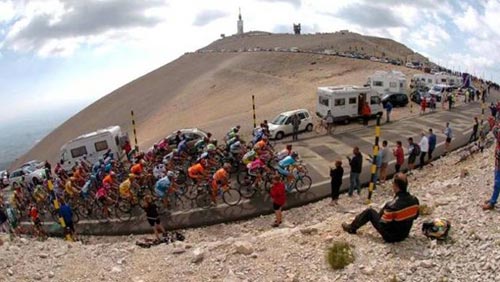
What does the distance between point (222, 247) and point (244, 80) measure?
5403 centimetres

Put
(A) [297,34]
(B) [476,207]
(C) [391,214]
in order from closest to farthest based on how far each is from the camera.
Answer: (C) [391,214] < (B) [476,207] < (A) [297,34]

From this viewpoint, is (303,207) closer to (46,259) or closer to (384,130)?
(46,259)

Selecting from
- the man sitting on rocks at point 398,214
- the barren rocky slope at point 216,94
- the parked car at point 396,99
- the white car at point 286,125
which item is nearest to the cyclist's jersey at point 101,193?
the man sitting on rocks at point 398,214

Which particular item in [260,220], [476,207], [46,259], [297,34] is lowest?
[260,220]

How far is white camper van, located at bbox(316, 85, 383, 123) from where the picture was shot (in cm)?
2822

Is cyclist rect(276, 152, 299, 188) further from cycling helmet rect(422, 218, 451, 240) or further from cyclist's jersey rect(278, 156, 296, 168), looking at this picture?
cycling helmet rect(422, 218, 451, 240)

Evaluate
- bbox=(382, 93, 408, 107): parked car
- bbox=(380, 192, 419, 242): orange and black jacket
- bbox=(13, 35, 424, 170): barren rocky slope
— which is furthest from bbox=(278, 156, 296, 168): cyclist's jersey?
A: bbox=(382, 93, 408, 107): parked car

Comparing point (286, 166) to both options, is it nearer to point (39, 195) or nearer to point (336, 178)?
point (336, 178)

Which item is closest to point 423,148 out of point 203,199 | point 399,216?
point 203,199

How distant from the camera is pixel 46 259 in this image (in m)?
10.1

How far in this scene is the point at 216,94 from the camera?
195ft

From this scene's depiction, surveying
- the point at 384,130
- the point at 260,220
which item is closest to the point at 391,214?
the point at 260,220

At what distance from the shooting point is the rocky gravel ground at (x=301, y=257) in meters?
7.53

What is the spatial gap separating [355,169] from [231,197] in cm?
449
